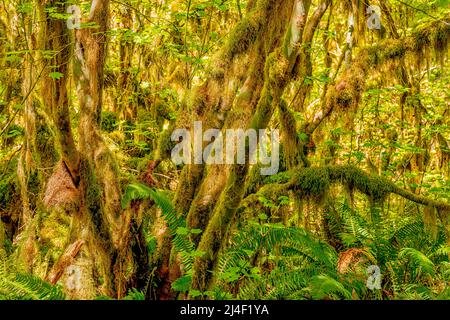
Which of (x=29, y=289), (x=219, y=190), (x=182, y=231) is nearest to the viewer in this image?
(x=29, y=289)

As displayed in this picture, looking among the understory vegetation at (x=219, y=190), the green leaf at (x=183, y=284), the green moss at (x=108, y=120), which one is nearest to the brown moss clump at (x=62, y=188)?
the understory vegetation at (x=219, y=190)

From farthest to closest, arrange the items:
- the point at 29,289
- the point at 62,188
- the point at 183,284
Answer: the point at 62,188, the point at 183,284, the point at 29,289

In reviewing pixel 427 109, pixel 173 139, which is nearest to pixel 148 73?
pixel 173 139

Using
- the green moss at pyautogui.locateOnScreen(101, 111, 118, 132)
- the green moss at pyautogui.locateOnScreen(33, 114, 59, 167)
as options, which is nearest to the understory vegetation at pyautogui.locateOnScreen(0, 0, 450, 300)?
the green moss at pyautogui.locateOnScreen(33, 114, 59, 167)

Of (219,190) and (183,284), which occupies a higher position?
(219,190)

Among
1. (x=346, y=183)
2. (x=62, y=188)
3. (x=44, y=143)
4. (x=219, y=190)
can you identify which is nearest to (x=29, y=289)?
(x=62, y=188)

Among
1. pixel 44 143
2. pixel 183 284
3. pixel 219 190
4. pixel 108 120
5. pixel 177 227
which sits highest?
pixel 108 120

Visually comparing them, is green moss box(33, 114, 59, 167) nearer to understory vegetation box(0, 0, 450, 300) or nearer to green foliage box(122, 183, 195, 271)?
understory vegetation box(0, 0, 450, 300)

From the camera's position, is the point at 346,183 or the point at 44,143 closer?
the point at 346,183

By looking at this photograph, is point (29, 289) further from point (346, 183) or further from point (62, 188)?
point (346, 183)

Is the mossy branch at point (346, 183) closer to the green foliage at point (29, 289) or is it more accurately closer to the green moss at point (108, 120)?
the green foliage at point (29, 289)

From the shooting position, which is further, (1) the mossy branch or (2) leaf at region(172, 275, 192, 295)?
(1) the mossy branch

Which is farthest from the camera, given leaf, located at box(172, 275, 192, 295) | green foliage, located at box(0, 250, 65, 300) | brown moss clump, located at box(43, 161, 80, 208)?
brown moss clump, located at box(43, 161, 80, 208)

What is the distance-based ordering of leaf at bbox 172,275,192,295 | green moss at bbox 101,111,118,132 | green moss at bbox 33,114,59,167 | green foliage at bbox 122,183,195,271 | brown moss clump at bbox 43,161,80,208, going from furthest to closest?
1. green moss at bbox 101,111,118,132
2. green moss at bbox 33,114,59,167
3. brown moss clump at bbox 43,161,80,208
4. leaf at bbox 172,275,192,295
5. green foliage at bbox 122,183,195,271
